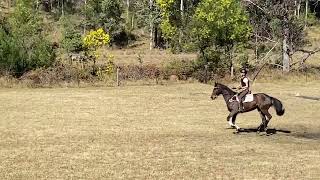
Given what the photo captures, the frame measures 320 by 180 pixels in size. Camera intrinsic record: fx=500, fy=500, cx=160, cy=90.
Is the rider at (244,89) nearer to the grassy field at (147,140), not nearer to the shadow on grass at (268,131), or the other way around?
the shadow on grass at (268,131)

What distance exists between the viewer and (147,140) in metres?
17.2

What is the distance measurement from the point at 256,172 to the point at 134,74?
88.8 feet

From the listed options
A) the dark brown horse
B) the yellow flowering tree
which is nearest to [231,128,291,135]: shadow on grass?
the dark brown horse

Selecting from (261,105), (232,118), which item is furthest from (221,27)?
(261,105)

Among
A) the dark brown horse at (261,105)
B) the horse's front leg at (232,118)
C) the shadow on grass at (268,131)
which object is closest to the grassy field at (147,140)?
the shadow on grass at (268,131)

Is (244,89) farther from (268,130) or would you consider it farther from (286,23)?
(286,23)

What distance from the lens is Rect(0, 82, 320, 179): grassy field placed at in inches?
510

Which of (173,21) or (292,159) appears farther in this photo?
(173,21)

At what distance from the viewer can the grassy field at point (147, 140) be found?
42.5 feet

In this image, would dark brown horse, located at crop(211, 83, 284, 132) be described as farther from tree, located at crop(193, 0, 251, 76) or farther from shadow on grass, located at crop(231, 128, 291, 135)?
tree, located at crop(193, 0, 251, 76)

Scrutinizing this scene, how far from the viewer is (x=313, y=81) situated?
132 ft

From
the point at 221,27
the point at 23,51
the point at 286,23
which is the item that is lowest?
the point at 23,51

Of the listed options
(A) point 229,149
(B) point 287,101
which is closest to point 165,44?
(B) point 287,101

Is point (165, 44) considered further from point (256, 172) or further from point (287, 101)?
point (256, 172)
